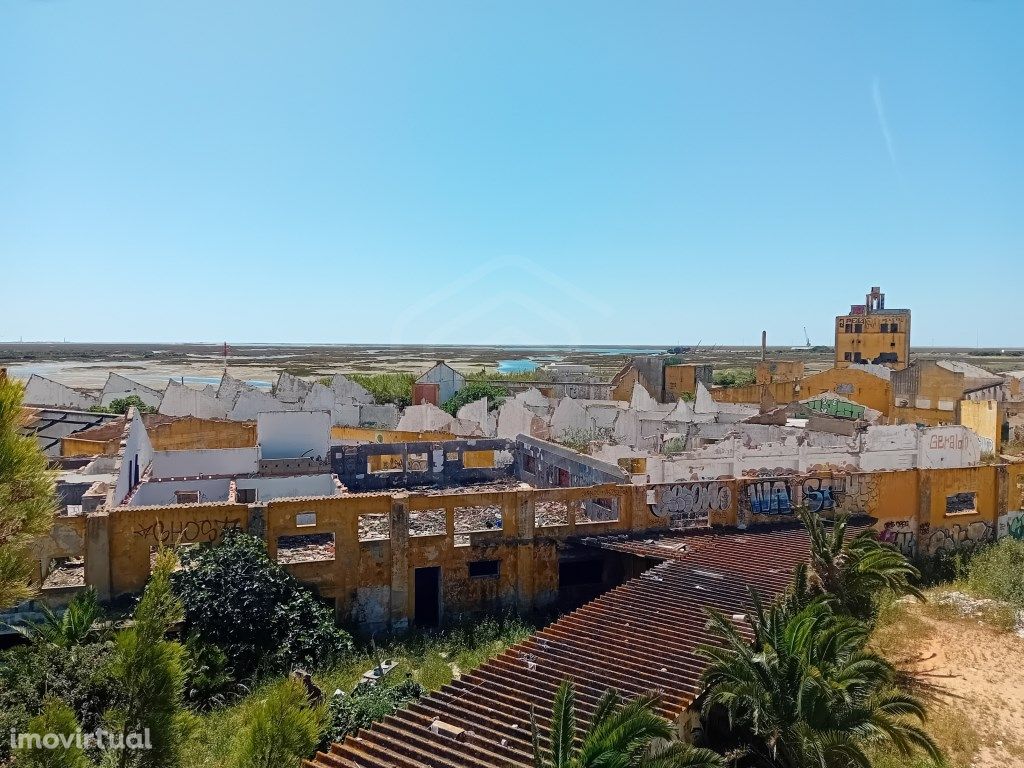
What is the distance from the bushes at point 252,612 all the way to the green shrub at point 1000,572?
52.0 feet

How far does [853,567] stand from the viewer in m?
14.1

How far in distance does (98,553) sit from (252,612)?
3.37 metres

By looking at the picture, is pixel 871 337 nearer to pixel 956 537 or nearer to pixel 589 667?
pixel 956 537

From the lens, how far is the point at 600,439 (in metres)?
33.9

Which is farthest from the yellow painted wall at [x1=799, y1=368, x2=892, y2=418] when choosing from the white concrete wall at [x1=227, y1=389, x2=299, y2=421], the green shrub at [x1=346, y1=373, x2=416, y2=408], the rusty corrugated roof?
the white concrete wall at [x1=227, y1=389, x2=299, y2=421]

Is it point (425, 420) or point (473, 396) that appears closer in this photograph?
point (425, 420)

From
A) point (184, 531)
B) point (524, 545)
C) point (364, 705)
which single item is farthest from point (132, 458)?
point (364, 705)

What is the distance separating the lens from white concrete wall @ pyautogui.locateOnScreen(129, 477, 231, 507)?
19969 millimetres

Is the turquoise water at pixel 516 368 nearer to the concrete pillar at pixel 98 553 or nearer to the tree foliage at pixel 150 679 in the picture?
the concrete pillar at pixel 98 553

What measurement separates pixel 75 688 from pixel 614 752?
6853 mm

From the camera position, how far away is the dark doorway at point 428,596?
16562mm

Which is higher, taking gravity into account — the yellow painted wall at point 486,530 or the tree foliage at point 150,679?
the tree foliage at point 150,679

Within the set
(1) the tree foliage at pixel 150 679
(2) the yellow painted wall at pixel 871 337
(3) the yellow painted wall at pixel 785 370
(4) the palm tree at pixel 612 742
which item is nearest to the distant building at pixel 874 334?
(2) the yellow painted wall at pixel 871 337

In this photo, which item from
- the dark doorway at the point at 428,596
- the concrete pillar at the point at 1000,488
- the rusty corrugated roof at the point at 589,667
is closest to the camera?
the rusty corrugated roof at the point at 589,667
